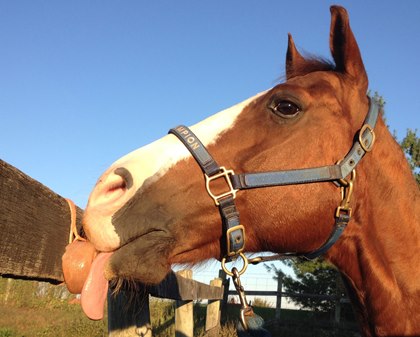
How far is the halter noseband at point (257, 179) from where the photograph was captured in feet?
7.48

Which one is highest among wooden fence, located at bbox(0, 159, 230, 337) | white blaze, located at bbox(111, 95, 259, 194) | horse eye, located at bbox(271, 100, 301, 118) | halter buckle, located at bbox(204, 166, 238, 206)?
horse eye, located at bbox(271, 100, 301, 118)

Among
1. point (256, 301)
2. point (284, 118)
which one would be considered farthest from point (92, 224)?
point (256, 301)

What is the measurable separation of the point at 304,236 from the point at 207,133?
806mm

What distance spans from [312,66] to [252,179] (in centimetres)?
108

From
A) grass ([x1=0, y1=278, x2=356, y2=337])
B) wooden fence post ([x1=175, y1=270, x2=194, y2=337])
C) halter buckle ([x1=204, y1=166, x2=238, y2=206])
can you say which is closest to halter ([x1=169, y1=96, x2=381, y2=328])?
halter buckle ([x1=204, y1=166, x2=238, y2=206])

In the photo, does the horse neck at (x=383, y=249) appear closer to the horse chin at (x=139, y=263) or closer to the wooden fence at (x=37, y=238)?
the horse chin at (x=139, y=263)

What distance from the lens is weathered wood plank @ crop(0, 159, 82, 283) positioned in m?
1.63

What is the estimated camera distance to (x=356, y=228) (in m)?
2.57

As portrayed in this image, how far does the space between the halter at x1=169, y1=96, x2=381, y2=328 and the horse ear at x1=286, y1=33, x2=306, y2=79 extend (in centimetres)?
70

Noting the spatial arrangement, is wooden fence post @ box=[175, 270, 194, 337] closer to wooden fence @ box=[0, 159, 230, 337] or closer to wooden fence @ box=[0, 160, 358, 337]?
wooden fence @ box=[0, 160, 358, 337]

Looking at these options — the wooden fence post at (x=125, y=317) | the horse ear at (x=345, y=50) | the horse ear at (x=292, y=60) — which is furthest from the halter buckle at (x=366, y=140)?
the wooden fence post at (x=125, y=317)

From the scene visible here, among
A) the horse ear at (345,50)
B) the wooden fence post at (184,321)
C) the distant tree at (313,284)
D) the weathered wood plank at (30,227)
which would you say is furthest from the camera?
the distant tree at (313,284)

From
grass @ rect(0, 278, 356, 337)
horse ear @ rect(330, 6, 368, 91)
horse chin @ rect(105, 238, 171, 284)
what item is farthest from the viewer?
grass @ rect(0, 278, 356, 337)

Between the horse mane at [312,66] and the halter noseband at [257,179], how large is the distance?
1.80 feet
